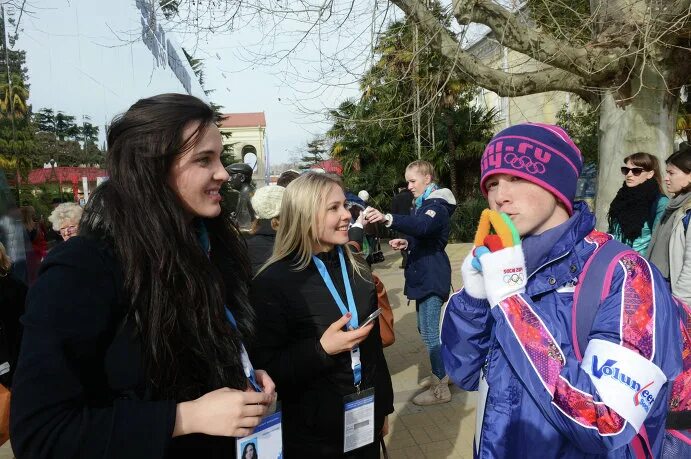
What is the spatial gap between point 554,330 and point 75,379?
1.20 m

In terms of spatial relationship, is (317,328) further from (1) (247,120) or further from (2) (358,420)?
(1) (247,120)

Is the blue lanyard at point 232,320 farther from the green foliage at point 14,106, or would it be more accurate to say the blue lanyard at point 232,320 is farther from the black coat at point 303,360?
the green foliage at point 14,106

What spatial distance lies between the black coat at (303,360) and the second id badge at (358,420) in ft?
0.09

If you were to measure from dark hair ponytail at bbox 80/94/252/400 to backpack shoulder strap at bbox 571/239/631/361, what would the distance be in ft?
3.15

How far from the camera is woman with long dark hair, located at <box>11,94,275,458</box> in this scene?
3.33 ft

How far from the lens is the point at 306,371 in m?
2.07

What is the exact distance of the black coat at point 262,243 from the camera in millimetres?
3420

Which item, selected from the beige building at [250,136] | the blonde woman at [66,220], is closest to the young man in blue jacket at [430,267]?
the blonde woman at [66,220]

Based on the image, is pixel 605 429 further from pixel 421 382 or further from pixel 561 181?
pixel 421 382

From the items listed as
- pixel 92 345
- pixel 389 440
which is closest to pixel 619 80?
pixel 389 440

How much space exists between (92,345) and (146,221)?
32 cm

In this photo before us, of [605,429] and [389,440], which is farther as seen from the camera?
[389,440]

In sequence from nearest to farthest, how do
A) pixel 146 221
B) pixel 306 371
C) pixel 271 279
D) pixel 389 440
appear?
1. pixel 146 221
2. pixel 306 371
3. pixel 271 279
4. pixel 389 440

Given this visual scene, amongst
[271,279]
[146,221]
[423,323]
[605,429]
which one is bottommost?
[423,323]
